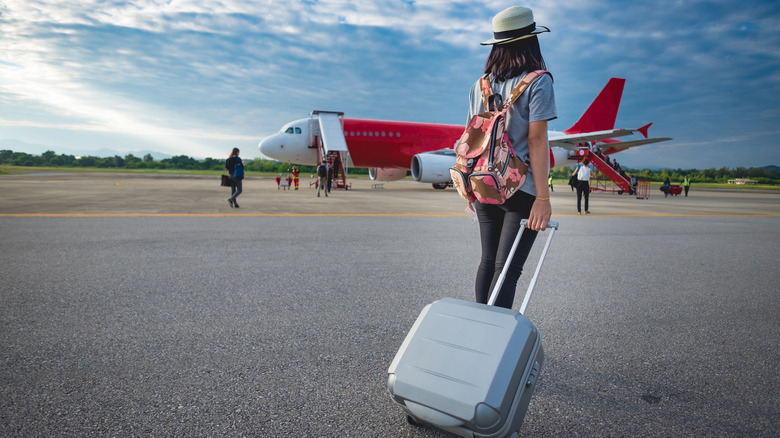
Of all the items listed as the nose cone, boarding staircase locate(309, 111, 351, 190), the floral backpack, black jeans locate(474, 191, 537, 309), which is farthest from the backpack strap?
the nose cone

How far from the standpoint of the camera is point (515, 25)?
6.65ft

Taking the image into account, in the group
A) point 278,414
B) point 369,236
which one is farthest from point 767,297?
point 369,236

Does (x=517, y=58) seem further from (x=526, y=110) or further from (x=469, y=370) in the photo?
(x=469, y=370)

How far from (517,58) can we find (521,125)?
306 mm

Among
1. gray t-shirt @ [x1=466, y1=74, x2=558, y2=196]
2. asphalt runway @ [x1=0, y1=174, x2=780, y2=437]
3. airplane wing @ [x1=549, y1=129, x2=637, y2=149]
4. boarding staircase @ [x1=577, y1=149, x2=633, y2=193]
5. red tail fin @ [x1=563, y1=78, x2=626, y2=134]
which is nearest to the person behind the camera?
asphalt runway @ [x1=0, y1=174, x2=780, y2=437]

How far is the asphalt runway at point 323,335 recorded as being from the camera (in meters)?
1.80

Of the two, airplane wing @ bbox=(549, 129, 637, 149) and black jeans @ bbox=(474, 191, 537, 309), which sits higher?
airplane wing @ bbox=(549, 129, 637, 149)

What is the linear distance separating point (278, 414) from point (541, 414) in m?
1.09

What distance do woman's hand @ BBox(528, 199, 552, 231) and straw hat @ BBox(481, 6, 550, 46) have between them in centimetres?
76

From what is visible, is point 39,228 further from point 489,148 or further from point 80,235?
point 489,148

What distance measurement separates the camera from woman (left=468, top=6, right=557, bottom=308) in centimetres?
198

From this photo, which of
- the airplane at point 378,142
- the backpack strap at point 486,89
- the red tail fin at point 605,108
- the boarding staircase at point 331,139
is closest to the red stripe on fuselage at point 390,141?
the airplane at point 378,142

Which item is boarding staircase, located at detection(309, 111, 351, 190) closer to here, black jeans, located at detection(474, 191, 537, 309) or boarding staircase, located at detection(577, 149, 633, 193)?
boarding staircase, located at detection(577, 149, 633, 193)

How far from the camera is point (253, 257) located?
4.93 metres
